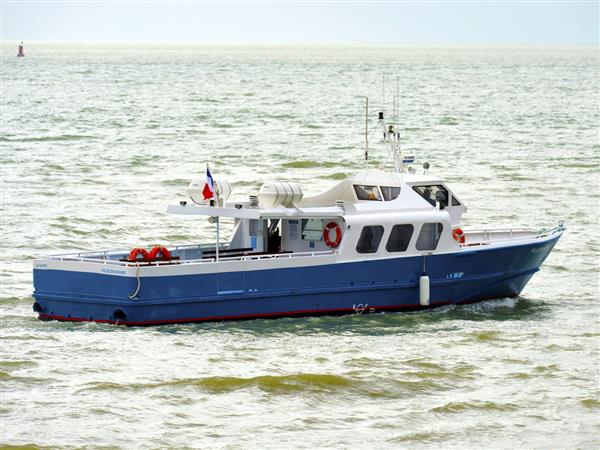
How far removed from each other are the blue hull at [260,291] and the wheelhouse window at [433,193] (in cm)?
163

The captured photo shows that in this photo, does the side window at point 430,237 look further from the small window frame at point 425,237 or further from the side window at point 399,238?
the side window at point 399,238

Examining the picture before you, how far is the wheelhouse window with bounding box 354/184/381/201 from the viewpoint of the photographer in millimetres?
28625

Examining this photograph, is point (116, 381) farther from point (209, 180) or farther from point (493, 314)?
point (493, 314)

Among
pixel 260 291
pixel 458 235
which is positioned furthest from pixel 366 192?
pixel 260 291

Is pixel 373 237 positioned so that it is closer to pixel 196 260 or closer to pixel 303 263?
pixel 303 263

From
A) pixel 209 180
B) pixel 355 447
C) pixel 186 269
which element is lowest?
pixel 355 447

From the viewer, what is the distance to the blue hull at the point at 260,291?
26344 mm

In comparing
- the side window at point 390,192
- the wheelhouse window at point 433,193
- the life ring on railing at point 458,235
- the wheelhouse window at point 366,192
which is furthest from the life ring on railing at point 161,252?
the life ring on railing at point 458,235

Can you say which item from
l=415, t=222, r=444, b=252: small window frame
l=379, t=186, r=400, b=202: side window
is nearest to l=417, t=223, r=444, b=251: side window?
l=415, t=222, r=444, b=252: small window frame

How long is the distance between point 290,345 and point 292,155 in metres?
36.0

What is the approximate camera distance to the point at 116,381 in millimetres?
23469

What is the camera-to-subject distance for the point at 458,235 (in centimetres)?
2936

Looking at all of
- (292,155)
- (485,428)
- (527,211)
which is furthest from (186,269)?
(292,155)

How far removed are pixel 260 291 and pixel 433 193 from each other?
4.98 meters
